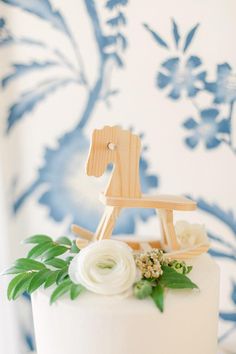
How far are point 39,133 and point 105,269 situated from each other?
64cm

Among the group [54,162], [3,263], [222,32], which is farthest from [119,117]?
[3,263]

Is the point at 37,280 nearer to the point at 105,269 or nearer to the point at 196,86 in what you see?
the point at 105,269

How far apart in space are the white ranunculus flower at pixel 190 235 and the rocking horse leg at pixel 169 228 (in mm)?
29

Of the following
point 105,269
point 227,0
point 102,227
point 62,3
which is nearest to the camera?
point 105,269

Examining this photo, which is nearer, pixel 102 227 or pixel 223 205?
pixel 102 227

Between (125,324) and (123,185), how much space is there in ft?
0.87

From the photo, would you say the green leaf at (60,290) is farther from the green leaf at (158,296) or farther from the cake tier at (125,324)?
the green leaf at (158,296)

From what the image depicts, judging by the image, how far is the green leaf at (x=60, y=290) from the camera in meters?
0.68

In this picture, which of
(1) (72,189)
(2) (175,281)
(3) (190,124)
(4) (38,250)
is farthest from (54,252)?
(3) (190,124)

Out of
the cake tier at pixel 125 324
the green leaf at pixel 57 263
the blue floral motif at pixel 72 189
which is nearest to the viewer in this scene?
the cake tier at pixel 125 324

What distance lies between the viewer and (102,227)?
821mm

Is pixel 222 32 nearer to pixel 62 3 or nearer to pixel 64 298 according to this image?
pixel 62 3

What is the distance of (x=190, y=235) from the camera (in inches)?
34.4

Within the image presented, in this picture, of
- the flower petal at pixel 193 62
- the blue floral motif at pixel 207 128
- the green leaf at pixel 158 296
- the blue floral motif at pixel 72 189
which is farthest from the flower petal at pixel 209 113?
the green leaf at pixel 158 296
